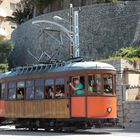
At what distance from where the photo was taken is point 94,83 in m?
22.5

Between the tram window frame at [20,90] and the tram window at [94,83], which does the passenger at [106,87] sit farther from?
the tram window frame at [20,90]

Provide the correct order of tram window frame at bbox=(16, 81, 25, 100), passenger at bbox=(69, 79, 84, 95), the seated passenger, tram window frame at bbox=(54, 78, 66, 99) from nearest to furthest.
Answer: passenger at bbox=(69, 79, 84, 95) → tram window frame at bbox=(54, 78, 66, 99) → the seated passenger → tram window frame at bbox=(16, 81, 25, 100)

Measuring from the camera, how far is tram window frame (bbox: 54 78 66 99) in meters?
23.0

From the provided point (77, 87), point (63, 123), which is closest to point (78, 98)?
point (77, 87)

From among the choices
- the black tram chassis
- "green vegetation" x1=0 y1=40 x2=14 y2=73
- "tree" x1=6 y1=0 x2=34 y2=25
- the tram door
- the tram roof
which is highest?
"tree" x1=6 y1=0 x2=34 y2=25

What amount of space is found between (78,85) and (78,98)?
59 centimetres

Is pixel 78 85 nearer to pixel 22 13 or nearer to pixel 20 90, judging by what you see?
pixel 20 90

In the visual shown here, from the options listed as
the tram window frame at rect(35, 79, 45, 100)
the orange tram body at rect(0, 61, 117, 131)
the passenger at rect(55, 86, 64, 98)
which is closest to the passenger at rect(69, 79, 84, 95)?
the orange tram body at rect(0, 61, 117, 131)

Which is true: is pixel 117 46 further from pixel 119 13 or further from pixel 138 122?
pixel 138 122

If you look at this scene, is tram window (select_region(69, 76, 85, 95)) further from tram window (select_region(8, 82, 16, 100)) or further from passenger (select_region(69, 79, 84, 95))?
tram window (select_region(8, 82, 16, 100))

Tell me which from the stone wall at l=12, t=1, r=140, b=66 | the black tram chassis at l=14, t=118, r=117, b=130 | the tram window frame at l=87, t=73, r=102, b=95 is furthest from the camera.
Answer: the stone wall at l=12, t=1, r=140, b=66

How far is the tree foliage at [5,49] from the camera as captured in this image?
5554 centimetres
